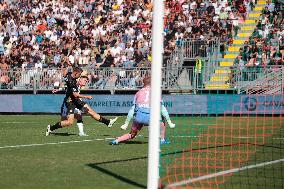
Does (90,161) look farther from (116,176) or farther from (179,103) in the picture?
(179,103)

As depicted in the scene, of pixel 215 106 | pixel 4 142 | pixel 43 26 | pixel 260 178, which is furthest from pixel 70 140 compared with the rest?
pixel 43 26

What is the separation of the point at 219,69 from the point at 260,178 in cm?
2042

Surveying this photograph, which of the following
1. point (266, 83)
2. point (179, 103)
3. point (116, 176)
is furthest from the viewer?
point (179, 103)

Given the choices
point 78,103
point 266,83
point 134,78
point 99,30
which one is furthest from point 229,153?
point 99,30

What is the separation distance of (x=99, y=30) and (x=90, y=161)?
24459 millimetres

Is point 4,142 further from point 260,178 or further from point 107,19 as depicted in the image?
→ point 107,19

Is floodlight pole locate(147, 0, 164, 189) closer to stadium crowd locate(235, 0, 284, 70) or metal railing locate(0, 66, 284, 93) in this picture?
metal railing locate(0, 66, 284, 93)

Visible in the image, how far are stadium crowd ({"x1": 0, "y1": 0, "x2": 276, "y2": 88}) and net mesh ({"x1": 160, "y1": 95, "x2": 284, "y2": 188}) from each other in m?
6.12

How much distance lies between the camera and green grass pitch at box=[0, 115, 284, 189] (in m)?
10.3

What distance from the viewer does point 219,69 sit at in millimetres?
31016

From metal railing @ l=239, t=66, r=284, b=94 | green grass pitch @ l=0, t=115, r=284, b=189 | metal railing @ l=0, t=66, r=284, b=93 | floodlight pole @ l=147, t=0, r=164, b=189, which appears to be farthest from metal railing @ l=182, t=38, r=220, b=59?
floodlight pole @ l=147, t=0, r=164, b=189

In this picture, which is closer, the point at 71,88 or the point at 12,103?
the point at 71,88

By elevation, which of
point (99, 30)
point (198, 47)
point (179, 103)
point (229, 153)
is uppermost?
point (99, 30)

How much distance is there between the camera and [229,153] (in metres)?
14.5
